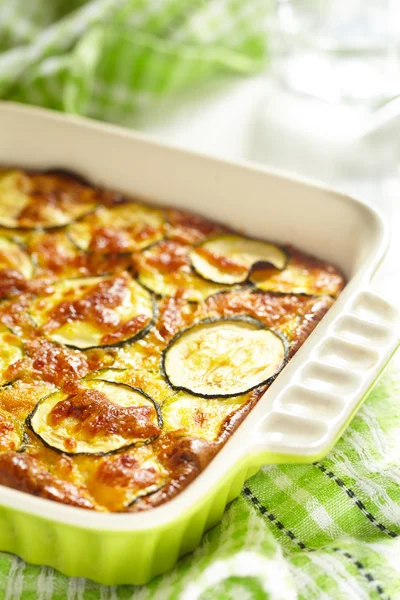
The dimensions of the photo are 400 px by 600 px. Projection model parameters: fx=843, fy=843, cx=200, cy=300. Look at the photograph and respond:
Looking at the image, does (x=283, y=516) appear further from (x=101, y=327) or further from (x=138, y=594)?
(x=101, y=327)

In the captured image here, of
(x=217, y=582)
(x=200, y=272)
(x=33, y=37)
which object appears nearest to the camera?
(x=217, y=582)

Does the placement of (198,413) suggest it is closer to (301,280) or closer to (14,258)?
(301,280)

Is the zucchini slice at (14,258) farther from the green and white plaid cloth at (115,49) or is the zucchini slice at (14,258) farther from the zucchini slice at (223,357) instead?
the green and white plaid cloth at (115,49)

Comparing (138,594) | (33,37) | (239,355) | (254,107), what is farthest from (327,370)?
(33,37)

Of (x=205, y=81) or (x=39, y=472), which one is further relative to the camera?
(x=205, y=81)

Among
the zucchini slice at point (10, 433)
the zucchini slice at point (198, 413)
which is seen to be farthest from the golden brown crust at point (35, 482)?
the zucchini slice at point (198, 413)
